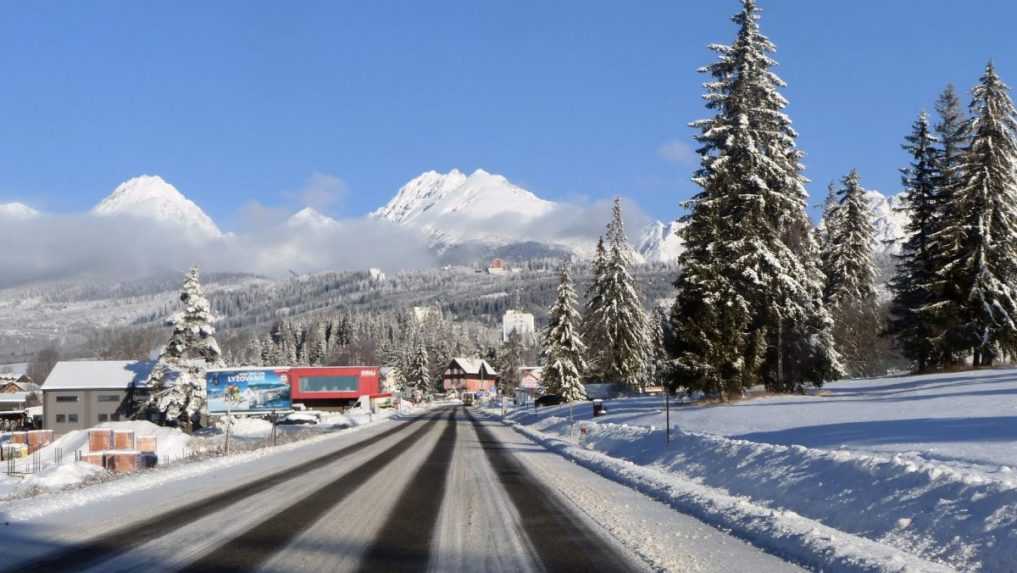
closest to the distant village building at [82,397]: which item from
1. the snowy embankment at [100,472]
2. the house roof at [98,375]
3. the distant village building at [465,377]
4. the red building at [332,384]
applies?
the house roof at [98,375]

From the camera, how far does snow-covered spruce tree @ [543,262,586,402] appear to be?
6888cm

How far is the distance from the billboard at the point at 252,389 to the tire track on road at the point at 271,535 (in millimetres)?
63850

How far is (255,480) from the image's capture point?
2055 cm

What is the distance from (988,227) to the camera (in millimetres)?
39969

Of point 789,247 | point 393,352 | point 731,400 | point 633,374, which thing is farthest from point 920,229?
point 393,352

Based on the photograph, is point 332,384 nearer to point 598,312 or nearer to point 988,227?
point 598,312

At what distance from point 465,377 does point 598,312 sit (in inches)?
4769

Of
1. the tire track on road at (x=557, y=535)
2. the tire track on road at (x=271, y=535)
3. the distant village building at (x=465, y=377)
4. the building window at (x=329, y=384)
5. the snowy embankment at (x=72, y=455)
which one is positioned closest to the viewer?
the tire track on road at (x=271, y=535)

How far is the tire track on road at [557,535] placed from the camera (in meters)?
9.44

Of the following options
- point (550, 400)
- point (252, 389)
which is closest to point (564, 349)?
point (550, 400)

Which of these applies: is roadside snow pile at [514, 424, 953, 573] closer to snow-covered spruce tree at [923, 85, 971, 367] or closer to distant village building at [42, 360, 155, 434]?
snow-covered spruce tree at [923, 85, 971, 367]

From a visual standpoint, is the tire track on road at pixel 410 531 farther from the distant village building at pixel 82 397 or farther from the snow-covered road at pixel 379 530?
the distant village building at pixel 82 397

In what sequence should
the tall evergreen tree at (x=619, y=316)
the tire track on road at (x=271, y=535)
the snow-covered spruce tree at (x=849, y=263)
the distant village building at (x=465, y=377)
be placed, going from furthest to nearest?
1. the distant village building at (x=465, y=377)
2. the tall evergreen tree at (x=619, y=316)
3. the snow-covered spruce tree at (x=849, y=263)
4. the tire track on road at (x=271, y=535)

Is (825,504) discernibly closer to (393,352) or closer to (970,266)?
(970,266)
